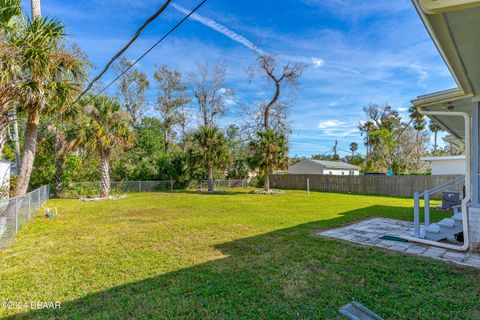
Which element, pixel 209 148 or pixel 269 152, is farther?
pixel 209 148

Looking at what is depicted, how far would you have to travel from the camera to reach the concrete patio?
4.63 m

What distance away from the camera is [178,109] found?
27.1m

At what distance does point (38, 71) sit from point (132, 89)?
19.9 meters

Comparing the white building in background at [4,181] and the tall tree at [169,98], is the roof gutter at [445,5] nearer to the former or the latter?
the white building in background at [4,181]

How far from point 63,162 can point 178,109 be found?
13571mm

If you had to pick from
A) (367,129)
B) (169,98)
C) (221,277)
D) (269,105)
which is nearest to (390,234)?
(221,277)

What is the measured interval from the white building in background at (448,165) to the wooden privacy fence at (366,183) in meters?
1.24

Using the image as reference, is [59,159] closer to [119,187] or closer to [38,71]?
[119,187]

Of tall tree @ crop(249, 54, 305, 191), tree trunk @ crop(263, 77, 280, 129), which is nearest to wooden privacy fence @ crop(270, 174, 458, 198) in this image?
tall tree @ crop(249, 54, 305, 191)

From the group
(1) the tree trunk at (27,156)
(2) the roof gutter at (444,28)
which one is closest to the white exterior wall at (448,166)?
(2) the roof gutter at (444,28)

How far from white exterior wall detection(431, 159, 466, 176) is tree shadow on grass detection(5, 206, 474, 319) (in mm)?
14239

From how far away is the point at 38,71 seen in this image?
693 cm

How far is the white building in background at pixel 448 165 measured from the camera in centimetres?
1496

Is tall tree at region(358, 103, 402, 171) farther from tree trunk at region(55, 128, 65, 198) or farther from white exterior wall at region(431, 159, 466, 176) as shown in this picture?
tree trunk at region(55, 128, 65, 198)
